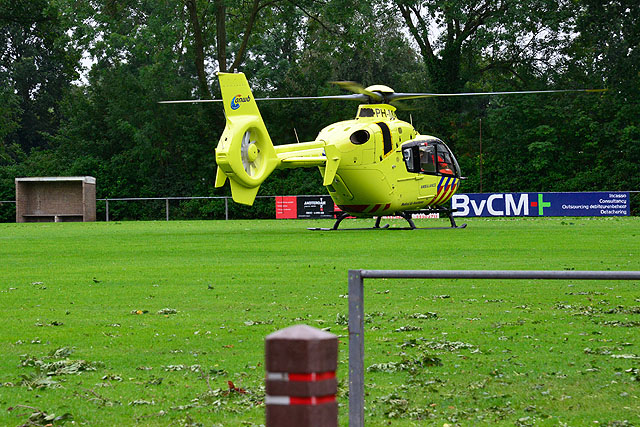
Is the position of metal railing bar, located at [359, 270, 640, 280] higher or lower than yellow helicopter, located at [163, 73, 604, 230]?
lower

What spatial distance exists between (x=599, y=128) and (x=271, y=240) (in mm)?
29465

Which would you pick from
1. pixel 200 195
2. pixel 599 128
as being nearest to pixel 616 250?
pixel 599 128

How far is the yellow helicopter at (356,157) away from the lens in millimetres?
27297

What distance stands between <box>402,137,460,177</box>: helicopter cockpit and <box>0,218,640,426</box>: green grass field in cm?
1132

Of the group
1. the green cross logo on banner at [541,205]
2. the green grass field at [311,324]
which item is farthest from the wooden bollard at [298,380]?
the green cross logo on banner at [541,205]

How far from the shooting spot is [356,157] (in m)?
29.2

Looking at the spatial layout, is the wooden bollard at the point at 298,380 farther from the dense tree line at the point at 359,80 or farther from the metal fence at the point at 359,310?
the dense tree line at the point at 359,80

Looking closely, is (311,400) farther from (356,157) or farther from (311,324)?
(356,157)

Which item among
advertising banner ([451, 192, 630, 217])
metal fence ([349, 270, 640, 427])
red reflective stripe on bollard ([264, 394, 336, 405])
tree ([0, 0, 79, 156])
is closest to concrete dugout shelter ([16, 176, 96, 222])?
advertising banner ([451, 192, 630, 217])

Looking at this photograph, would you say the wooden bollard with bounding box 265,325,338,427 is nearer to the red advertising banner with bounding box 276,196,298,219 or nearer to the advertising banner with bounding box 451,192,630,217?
the advertising banner with bounding box 451,192,630,217

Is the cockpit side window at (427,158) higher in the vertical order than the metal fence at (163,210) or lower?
higher

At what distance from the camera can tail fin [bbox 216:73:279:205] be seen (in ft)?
86.8

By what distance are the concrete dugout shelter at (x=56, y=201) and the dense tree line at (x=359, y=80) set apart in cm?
358

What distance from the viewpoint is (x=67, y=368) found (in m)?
7.59
